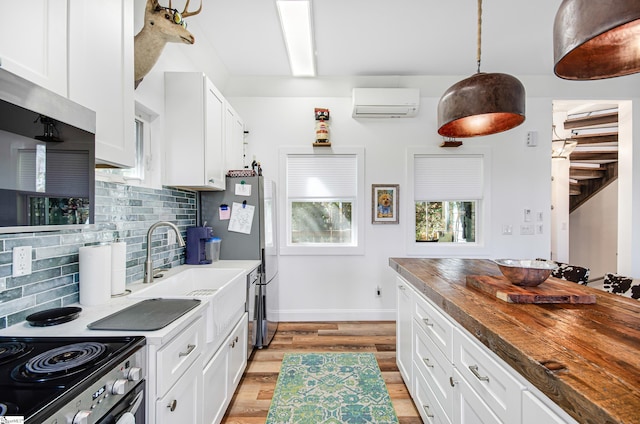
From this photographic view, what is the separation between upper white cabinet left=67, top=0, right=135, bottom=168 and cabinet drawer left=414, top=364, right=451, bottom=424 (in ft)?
6.48

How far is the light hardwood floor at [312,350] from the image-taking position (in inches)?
74.6

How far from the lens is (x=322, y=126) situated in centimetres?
328

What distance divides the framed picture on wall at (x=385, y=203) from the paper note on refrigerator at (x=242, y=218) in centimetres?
151

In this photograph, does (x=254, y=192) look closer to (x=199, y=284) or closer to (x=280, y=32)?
(x=199, y=284)

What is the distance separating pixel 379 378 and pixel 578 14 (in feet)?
7.77

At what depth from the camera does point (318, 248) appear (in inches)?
134

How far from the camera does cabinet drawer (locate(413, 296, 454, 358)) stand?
135 cm

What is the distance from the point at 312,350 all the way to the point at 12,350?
2188 mm

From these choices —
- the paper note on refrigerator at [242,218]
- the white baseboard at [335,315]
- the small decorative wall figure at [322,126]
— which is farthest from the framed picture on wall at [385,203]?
the paper note on refrigerator at [242,218]

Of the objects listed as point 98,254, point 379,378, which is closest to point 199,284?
point 98,254

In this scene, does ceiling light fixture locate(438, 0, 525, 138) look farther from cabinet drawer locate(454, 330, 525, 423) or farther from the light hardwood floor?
the light hardwood floor

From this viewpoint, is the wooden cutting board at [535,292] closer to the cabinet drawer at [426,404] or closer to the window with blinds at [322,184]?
the cabinet drawer at [426,404]

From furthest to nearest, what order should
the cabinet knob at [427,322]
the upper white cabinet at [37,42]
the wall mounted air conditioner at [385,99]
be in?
the wall mounted air conditioner at [385,99] → the cabinet knob at [427,322] → the upper white cabinet at [37,42]

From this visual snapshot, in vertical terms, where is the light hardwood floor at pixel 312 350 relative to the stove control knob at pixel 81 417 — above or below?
below
